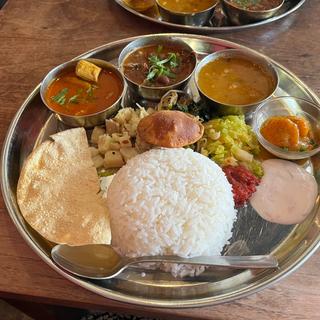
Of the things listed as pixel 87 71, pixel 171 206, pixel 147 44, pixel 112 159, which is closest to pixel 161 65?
pixel 147 44

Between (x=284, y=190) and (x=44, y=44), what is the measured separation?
193 centimetres

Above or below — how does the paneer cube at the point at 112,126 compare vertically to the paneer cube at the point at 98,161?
above

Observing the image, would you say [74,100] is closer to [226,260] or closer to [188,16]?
[188,16]

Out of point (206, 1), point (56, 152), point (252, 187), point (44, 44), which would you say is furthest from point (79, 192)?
point (206, 1)

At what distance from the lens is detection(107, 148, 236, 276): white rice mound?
6.30 ft

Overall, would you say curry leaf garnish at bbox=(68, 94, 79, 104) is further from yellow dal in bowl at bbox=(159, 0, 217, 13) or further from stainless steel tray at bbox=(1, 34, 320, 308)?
yellow dal in bowl at bbox=(159, 0, 217, 13)

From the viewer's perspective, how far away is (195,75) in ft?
8.20

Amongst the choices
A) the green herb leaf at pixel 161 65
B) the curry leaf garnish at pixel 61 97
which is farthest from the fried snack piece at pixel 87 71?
the green herb leaf at pixel 161 65

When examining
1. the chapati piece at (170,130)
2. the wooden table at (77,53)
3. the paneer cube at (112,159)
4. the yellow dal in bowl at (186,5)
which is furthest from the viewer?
the yellow dal in bowl at (186,5)

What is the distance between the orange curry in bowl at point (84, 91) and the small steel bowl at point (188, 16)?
26.4 inches

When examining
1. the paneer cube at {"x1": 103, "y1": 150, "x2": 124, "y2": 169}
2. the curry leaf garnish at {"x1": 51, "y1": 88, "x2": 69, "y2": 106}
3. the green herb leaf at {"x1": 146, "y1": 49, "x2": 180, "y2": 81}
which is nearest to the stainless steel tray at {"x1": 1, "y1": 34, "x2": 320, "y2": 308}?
the curry leaf garnish at {"x1": 51, "y1": 88, "x2": 69, "y2": 106}

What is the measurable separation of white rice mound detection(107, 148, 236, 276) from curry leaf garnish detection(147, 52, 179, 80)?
21.1 inches

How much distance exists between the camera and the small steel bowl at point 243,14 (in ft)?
9.34

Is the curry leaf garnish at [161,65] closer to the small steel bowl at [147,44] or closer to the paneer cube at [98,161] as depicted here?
the small steel bowl at [147,44]
